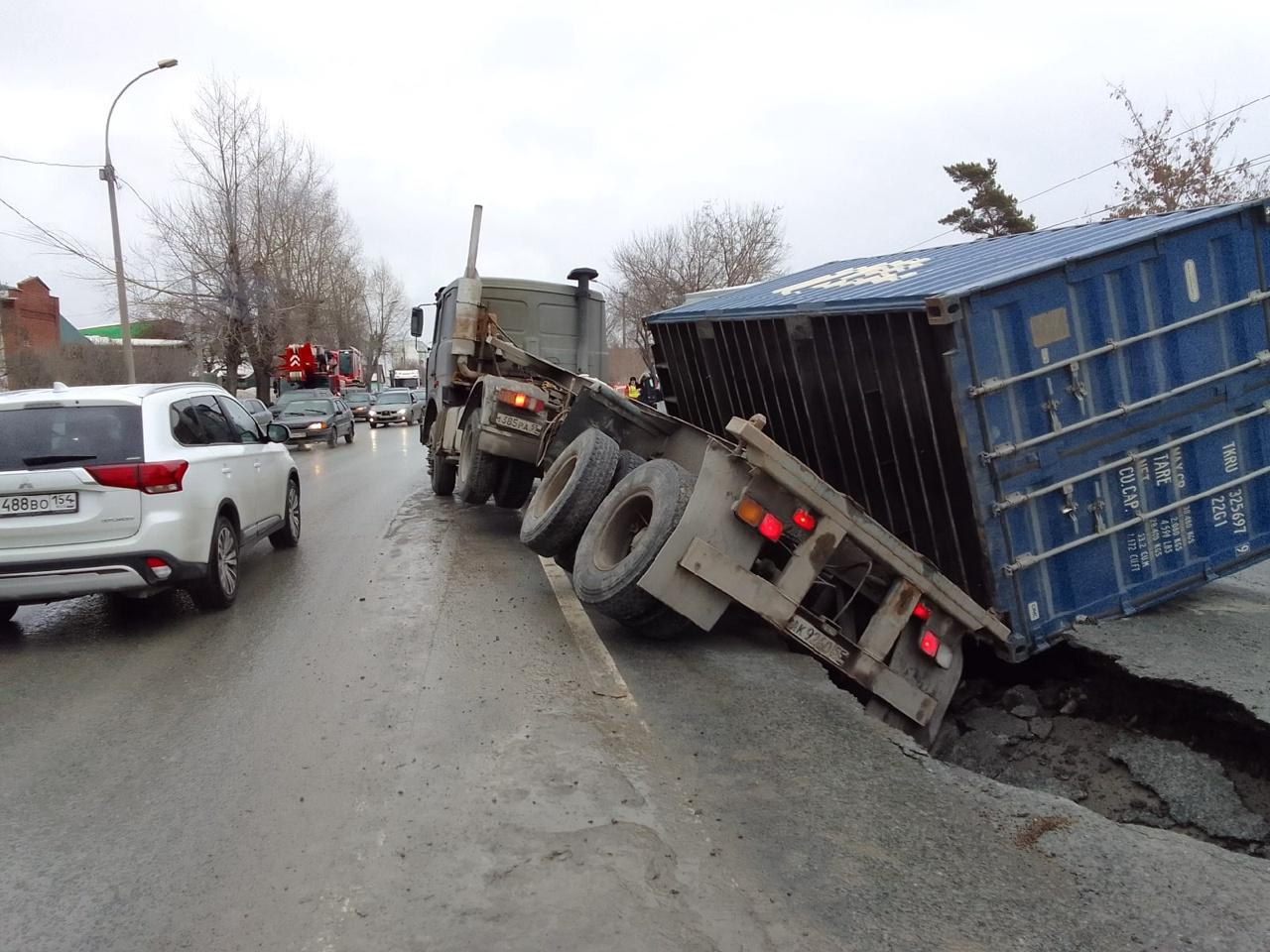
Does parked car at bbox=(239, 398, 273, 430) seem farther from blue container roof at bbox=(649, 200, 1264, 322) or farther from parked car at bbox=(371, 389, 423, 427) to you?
parked car at bbox=(371, 389, 423, 427)

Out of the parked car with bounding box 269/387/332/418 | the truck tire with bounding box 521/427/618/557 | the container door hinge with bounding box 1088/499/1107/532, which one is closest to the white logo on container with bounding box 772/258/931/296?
the container door hinge with bounding box 1088/499/1107/532

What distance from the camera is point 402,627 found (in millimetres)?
6688

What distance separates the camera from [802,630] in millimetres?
5406

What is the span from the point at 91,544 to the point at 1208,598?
7.51 m

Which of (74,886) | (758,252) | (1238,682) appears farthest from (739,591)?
(758,252)

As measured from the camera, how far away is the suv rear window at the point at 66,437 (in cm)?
635

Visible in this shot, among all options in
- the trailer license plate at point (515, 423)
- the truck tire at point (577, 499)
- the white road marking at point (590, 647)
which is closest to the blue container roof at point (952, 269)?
the truck tire at point (577, 499)

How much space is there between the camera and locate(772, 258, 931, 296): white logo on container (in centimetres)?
685

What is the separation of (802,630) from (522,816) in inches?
84.2

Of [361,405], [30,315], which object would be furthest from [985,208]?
[30,315]

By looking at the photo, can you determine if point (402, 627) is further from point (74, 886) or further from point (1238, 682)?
point (1238, 682)

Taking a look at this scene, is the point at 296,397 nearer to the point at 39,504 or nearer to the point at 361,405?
the point at 361,405

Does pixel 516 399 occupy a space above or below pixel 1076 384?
above

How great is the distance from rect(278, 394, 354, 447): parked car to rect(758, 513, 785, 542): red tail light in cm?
2403
